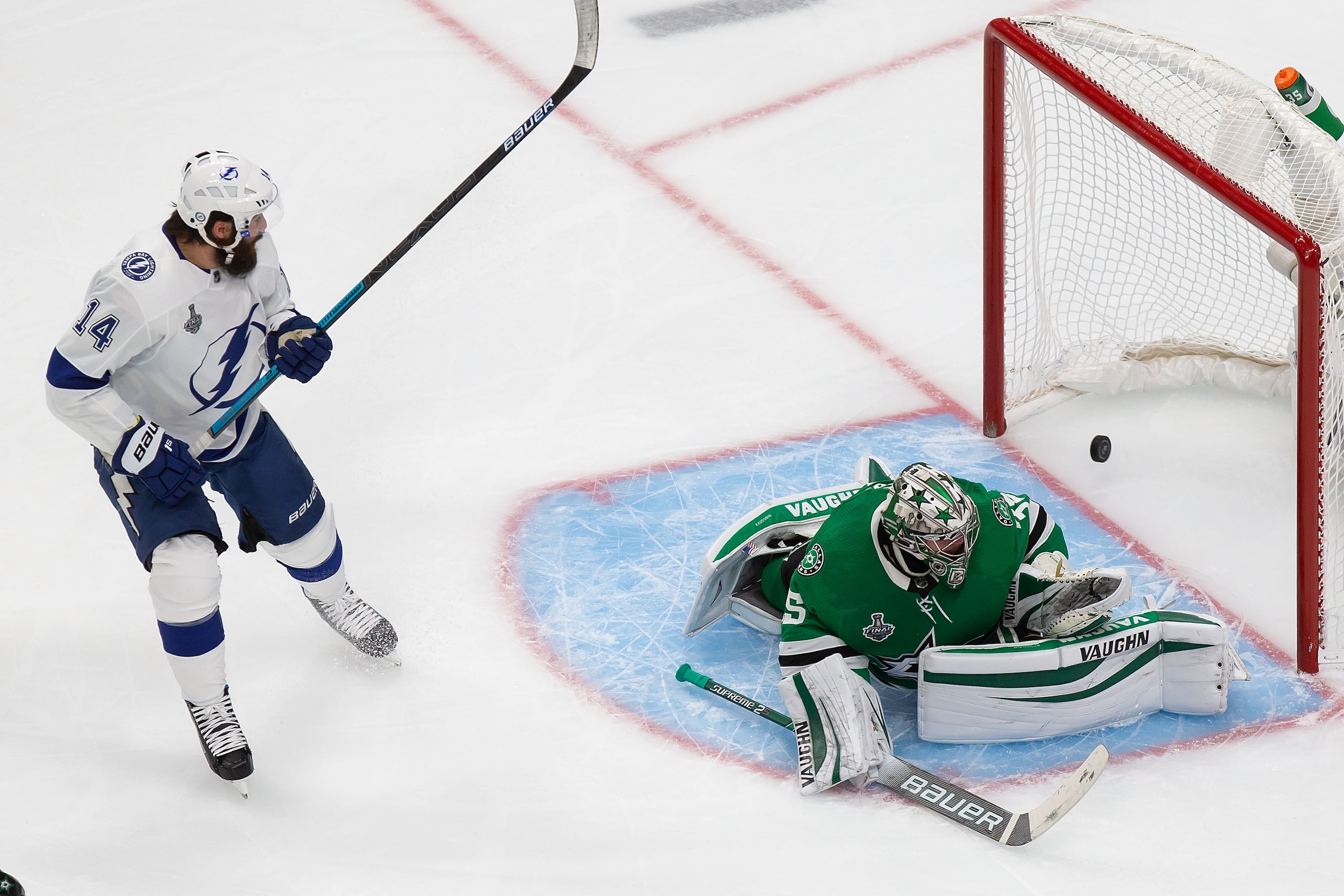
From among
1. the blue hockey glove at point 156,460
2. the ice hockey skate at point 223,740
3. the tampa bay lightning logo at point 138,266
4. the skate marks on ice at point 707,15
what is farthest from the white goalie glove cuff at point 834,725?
the skate marks on ice at point 707,15

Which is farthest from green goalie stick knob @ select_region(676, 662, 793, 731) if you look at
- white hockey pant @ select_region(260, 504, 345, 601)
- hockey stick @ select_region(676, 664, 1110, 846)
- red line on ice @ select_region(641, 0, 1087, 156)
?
red line on ice @ select_region(641, 0, 1087, 156)

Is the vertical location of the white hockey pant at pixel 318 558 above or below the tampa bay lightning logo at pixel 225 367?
below

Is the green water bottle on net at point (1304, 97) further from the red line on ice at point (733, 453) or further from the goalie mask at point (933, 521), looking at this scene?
the goalie mask at point (933, 521)

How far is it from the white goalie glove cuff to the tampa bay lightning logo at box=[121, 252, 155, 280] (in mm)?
1607

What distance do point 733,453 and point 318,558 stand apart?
137 cm

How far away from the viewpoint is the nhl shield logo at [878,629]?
11.7 feet

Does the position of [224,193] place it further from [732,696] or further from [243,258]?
[732,696]

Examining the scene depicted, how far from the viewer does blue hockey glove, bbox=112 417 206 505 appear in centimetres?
336

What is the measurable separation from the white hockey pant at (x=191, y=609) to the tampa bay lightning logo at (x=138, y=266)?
1.84 ft

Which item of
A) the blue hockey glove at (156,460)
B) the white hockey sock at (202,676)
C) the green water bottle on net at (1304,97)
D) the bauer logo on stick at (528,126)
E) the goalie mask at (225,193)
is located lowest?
the white hockey sock at (202,676)

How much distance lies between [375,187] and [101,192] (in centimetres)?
104

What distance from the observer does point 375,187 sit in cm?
612

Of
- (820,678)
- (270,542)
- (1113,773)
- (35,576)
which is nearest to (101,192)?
(35,576)

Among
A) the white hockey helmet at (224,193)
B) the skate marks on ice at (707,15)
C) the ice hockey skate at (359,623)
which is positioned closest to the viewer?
the white hockey helmet at (224,193)
